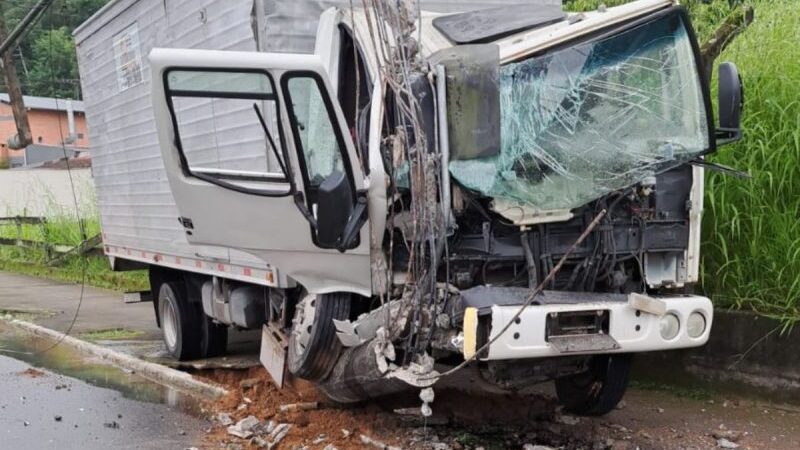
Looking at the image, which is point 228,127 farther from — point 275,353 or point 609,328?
point 609,328

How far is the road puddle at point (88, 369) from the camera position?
7223 millimetres

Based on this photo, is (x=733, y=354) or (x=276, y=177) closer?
(x=276, y=177)

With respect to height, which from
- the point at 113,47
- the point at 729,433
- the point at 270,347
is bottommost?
the point at 729,433

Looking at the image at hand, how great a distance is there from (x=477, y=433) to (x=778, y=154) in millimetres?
2982

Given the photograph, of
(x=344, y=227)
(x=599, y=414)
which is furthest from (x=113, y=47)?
(x=599, y=414)

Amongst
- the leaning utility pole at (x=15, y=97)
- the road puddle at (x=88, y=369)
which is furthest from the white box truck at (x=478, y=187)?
the leaning utility pole at (x=15, y=97)

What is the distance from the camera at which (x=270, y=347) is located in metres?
6.54

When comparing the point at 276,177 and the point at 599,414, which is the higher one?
the point at 276,177

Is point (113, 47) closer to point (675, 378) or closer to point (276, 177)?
point (276, 177)

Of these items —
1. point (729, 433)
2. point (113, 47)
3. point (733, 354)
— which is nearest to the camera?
point (729, 433)

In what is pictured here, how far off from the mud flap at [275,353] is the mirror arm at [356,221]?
169 cm

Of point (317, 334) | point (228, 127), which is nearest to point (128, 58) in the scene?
point (228, 127)

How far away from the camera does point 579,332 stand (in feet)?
15.2

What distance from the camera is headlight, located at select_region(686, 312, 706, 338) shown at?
475 cm
